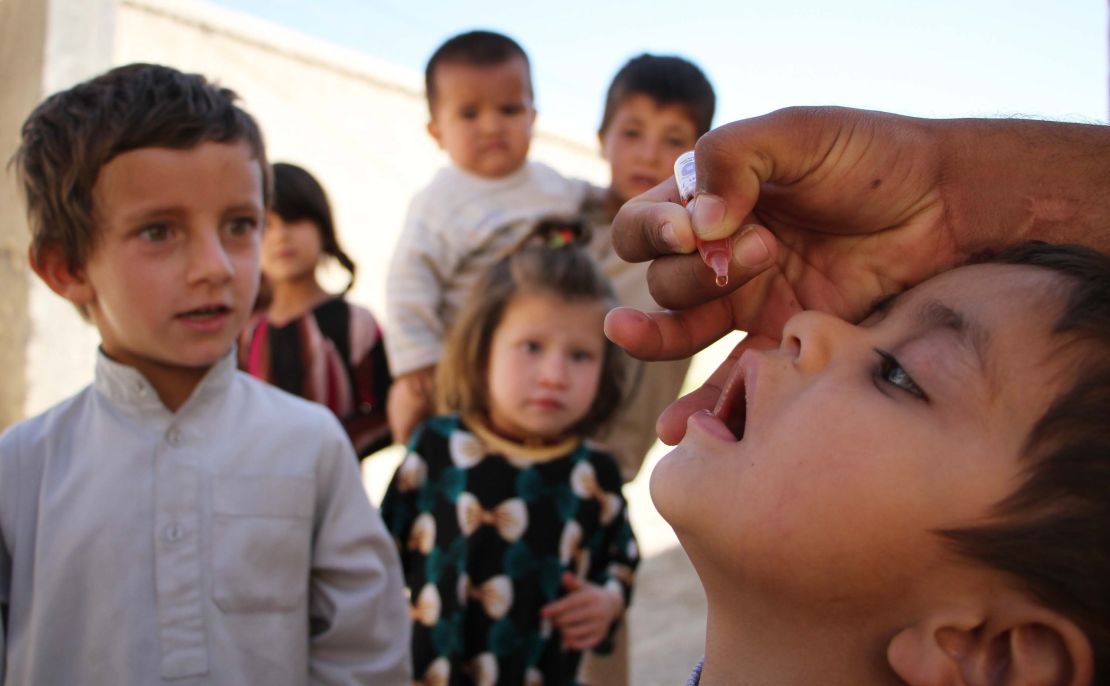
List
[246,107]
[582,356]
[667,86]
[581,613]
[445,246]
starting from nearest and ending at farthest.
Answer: [581,613]
[582,356]
[445,246]
[667,86]
[246,107]

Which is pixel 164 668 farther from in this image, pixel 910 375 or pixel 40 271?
pixel 910 375

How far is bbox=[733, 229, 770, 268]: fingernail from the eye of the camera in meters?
1.34

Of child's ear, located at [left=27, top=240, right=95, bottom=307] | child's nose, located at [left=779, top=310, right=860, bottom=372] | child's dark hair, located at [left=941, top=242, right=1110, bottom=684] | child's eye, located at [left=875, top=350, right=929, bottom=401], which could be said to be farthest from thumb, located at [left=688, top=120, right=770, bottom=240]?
Result: child's ear, located at [left=27, top=240, right=95, bottom=307]

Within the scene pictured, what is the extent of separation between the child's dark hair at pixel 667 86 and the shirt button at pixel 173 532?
232 centimetres

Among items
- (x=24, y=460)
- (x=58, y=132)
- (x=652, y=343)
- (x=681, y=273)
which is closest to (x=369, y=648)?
(x=24, y=460)

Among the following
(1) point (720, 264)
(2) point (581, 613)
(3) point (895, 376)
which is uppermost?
(1) point (720, 264)

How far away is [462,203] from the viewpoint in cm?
319

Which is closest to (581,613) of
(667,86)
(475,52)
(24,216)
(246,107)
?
(24,216)

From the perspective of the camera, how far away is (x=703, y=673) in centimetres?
134

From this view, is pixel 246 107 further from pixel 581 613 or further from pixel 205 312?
pixel 581 613

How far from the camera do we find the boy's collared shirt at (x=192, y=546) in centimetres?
164

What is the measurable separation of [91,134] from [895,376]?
5.20ft

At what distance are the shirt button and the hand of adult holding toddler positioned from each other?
43.3 inches

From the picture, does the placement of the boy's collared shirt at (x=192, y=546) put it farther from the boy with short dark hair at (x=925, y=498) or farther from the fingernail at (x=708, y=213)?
the fingernail at (x=708, y=213)
